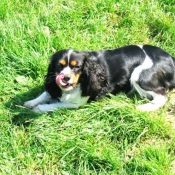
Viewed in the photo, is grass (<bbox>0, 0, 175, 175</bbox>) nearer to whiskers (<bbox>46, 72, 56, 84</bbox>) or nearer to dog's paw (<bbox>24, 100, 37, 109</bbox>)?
dog's paw (<bbox>24, 100, 37, 109</bbox>)

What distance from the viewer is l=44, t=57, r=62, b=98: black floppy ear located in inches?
178

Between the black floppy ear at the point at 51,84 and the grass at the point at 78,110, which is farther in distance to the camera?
the black floppy ear at the point at 51,84

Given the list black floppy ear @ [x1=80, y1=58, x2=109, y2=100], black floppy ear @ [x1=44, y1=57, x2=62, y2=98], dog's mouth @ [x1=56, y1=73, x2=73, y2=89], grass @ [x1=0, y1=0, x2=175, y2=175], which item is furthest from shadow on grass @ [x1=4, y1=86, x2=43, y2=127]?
black floppy ear @ [x1=80, y1=58, x2=109, y2=100]

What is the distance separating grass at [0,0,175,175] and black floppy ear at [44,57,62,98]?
248 millimetres

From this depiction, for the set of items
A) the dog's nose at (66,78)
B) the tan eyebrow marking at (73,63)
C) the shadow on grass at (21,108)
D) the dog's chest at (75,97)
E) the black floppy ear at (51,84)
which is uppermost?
the tan eyebrow marking at (73,63)

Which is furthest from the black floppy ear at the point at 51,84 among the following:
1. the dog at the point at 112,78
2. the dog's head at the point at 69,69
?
the dog's head at the point at 69,69

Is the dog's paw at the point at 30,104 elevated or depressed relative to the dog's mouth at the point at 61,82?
depressed

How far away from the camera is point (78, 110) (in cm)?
455

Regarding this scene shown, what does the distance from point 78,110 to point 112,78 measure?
0.56 metres

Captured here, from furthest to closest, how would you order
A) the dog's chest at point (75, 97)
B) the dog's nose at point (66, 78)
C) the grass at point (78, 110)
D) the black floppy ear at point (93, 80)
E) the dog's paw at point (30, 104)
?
the dog's paw at point (30, 104) < the dog's chest at point (75, 97) < the black floppy ear at point (93, 80) < the dog's nose at point (66, 78) < the grass at point (78, 110)

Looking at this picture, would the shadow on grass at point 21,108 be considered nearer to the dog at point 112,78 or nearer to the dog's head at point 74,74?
the dog at point 112,78

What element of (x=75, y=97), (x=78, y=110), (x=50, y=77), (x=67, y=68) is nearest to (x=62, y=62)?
(x=67, y=68)

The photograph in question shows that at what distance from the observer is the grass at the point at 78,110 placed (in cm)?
402

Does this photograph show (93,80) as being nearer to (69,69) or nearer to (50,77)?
(69,69)
